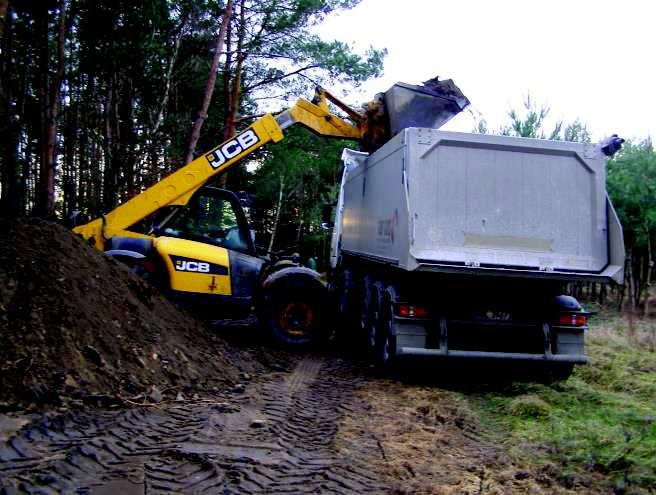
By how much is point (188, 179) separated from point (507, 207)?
15.9 feet

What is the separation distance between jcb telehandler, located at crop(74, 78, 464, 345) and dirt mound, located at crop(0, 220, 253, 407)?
1124mm

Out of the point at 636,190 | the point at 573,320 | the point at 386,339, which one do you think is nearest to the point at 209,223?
the point at 386,339

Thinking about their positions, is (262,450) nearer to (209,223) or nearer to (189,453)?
(189,453)

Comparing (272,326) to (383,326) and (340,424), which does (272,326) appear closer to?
(383,326)

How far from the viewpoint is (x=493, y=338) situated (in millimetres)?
7953

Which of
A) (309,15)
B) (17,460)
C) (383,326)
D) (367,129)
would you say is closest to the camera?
(17,460)

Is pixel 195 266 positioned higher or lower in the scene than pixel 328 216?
lower

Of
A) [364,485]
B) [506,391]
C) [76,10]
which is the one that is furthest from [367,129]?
[76,10]

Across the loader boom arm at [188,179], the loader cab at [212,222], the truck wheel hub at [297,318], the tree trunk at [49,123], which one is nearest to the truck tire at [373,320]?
the truck wheel hub at [297,318]

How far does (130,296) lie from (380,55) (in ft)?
49.5

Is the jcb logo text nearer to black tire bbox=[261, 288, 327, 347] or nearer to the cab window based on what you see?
the cab window

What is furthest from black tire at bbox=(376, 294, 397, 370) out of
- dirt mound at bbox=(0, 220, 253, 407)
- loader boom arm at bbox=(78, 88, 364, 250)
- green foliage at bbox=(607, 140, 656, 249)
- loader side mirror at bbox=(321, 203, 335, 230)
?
green foliage at bbox=(607, 140, 656, 249)

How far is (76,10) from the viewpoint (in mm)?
14867

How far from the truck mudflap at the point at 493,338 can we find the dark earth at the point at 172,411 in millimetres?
513
